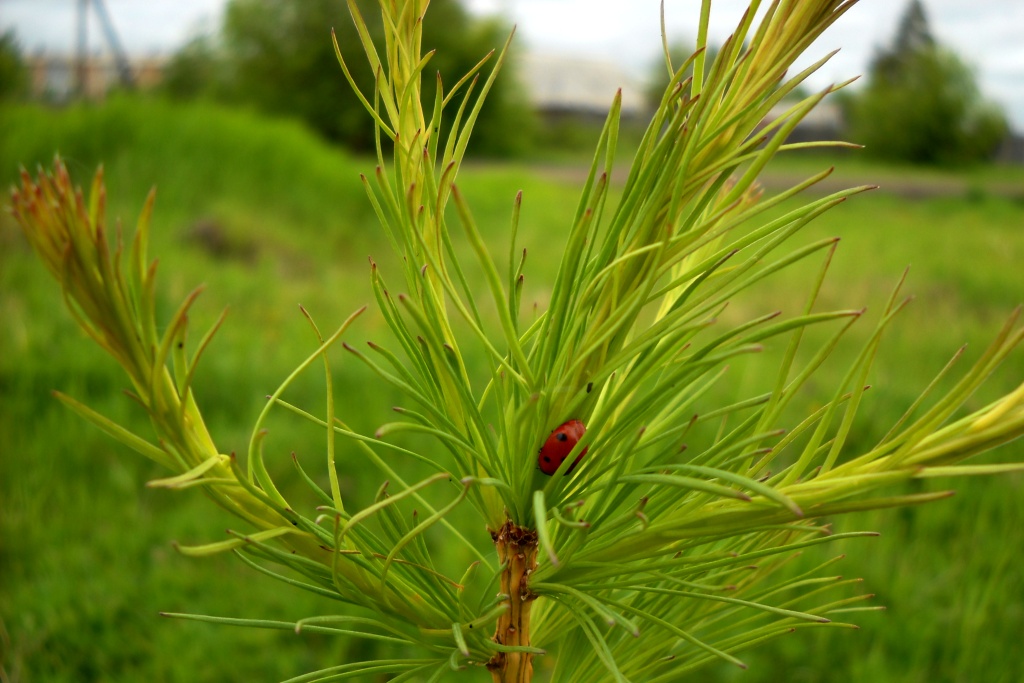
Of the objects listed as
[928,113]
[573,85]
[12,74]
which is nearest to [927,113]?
[928,113]

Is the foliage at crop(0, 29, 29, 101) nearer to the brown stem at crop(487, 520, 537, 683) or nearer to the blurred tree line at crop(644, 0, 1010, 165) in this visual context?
the brown stem at crop(487, 520, 537, 683)

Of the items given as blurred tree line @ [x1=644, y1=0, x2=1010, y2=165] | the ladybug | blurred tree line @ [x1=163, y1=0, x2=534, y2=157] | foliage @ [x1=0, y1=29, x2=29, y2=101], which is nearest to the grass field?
foliage @ [x1=0, y1=29, x2=29, y2=101]

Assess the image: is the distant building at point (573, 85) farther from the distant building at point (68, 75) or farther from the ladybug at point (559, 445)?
the ladybug at point (559, 445)

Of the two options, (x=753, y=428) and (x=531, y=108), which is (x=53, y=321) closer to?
(x=753, y=428)

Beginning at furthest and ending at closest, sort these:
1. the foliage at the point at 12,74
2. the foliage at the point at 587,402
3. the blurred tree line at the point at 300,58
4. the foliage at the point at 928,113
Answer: the blurred tree line at the point at 300,58, the foliage at the point at 928,113, the foliage at the point at 12,74, the foliage at the point at 587,402

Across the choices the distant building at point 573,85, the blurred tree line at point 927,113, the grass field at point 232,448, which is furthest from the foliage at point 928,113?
the distant building at point 573,85

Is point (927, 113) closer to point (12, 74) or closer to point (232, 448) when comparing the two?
point (12, 74)

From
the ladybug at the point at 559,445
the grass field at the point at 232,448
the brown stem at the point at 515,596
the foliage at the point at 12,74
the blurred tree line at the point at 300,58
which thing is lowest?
the grass field at the point at 232,448

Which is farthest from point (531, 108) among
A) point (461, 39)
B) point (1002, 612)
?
point (1002, 612)
